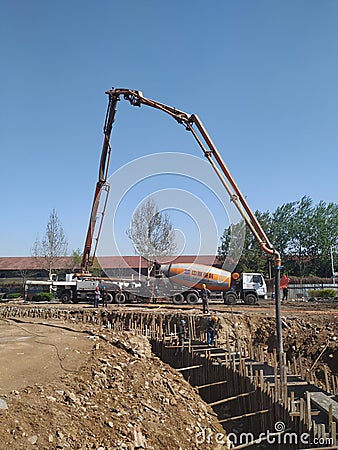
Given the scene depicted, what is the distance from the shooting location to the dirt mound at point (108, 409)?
7184mm

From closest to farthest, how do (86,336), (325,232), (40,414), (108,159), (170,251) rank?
(40,414) → (86,336) → (108,159) → (170,251) → (325,232)

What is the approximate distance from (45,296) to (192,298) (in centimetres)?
1156

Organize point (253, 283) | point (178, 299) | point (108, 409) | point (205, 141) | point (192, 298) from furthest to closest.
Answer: point (253, 283), point (178, 299), point (192, 298), point (205, 141), point (108, 409)

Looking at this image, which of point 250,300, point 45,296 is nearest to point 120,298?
point 45,296

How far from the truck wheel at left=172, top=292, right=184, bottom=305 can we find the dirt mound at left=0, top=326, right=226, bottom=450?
1267 centimetres

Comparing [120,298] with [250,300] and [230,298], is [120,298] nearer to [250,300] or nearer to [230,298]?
[230,298]

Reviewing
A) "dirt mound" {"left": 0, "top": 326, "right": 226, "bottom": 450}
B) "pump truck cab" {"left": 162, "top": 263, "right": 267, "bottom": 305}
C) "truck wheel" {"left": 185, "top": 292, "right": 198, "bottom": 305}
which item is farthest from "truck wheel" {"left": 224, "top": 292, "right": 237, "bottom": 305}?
"dirt mound" {"left": 0, "top": 326, "right": 226, "bottom": 450}

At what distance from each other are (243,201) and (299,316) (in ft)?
30.6

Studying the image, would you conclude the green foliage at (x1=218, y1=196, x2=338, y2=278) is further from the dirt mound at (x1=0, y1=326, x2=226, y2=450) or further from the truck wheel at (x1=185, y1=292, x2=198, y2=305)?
the dirt mound at (x1=0, y1=326, x2=226, y2=450)

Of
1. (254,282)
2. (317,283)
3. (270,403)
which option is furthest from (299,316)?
(317,283)

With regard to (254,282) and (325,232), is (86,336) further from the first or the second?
(325,232)

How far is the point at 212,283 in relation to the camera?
26562 millimetres

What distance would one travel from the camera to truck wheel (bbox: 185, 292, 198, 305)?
2589 cm

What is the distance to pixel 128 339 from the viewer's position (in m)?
15.3
